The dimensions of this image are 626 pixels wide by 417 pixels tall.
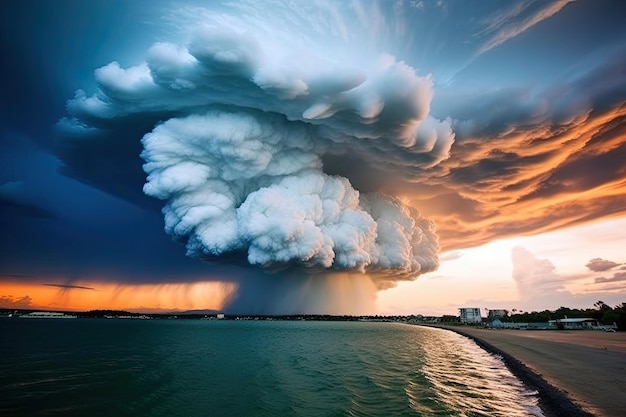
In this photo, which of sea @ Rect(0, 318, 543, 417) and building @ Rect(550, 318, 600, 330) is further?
building @ Rect(550, 318, 600, 330)

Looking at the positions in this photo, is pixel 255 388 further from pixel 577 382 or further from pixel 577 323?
pixel 577 323

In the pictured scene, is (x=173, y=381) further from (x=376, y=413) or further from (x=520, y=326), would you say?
(x=520, y=326)

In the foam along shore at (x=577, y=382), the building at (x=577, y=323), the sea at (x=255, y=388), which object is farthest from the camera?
the building at (x=577, y=323)

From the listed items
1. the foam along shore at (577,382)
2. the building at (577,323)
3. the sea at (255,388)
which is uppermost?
the building at (577,323)

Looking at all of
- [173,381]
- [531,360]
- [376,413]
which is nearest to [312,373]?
[173,381]

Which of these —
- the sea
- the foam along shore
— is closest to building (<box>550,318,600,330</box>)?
the foam along shore

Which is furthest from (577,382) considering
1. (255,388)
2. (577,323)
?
(577,323)

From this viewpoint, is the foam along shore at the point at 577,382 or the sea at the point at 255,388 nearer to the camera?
the foam along shore at the point at 577,382

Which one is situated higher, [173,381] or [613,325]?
[613,325]

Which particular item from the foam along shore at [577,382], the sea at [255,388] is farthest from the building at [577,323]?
the sea at [255,388]

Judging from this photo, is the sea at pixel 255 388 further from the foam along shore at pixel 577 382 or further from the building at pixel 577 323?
the building at pixel 577 323

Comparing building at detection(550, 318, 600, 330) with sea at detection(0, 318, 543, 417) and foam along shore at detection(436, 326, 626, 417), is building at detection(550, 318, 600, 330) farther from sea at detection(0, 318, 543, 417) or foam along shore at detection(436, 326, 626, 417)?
sea at detection(0, 318, 543, 417)
